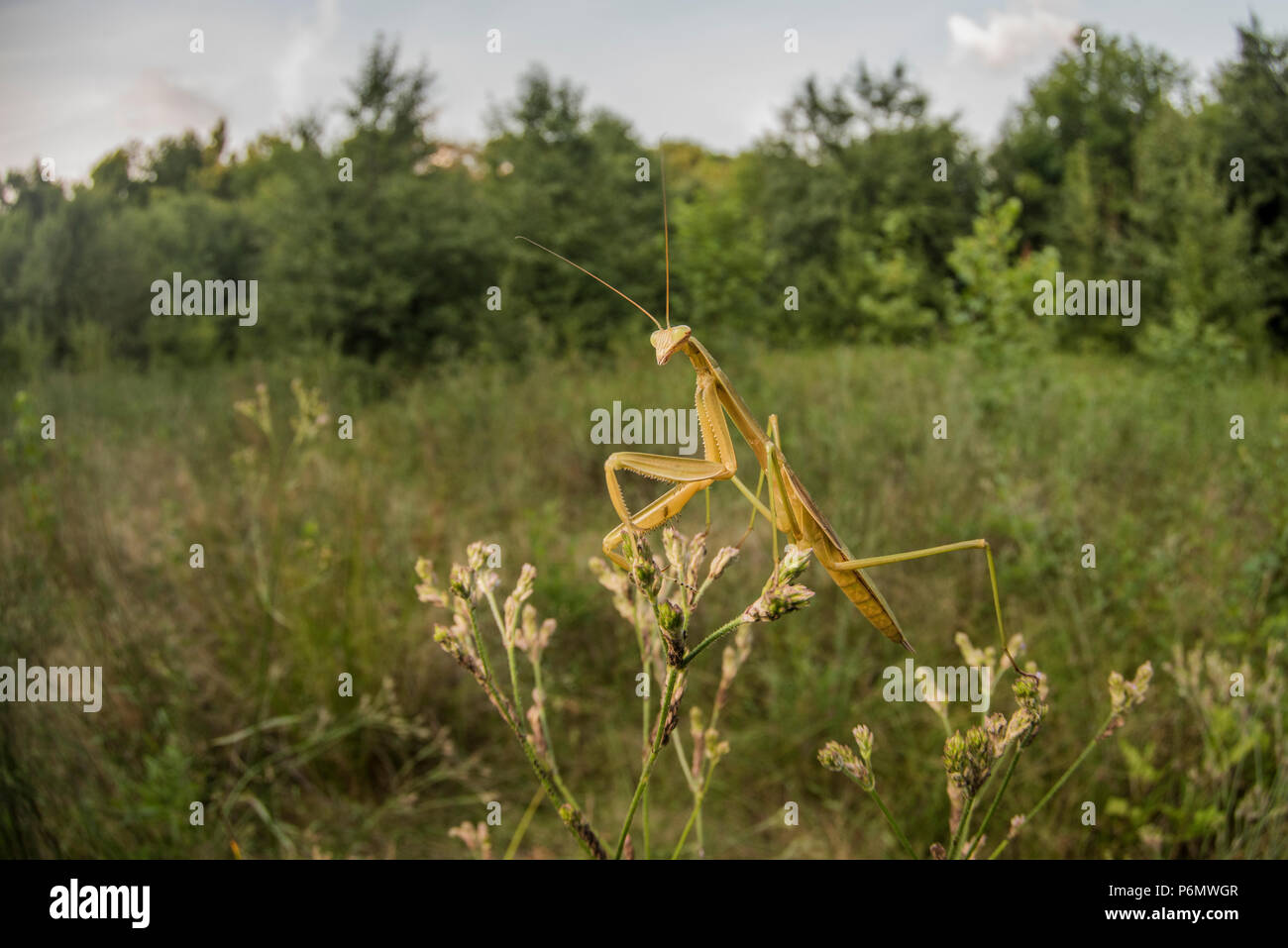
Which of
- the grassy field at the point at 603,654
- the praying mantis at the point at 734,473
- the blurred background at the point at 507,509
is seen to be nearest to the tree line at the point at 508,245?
the blurred background at the point at 507,509

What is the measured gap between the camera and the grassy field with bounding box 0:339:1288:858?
3090 mm

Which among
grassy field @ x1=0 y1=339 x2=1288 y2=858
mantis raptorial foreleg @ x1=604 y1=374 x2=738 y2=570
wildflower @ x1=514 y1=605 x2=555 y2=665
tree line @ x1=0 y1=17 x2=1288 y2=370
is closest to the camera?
wildflower @ x1=514 y1=605 x2=555 y2=665

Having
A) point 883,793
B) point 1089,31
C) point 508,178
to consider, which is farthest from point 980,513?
point 508,178

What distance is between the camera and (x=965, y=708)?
4.12 meters

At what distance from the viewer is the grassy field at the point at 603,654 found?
309 cm

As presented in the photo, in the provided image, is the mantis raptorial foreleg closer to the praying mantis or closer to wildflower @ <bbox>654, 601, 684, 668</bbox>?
the praying mantis

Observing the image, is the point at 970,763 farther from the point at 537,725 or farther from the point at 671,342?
the point at 671,342

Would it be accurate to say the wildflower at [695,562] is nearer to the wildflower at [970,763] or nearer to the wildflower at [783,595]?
the wildflower at [783,595]

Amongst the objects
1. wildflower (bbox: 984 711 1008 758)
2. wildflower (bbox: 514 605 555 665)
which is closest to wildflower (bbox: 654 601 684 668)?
wildflower (bbox: 514 605 555 665)

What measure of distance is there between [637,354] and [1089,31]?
7.70 meters

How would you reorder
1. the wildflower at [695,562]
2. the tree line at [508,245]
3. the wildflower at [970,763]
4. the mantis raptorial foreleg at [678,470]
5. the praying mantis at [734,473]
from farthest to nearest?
1. the tree line at [508,245]
2. the praying mantis at [734,473]
3. the mantis raptorial foreleg at [678,470]
4. the wildflower at [695,562]
5. the wildflower at [970,763]

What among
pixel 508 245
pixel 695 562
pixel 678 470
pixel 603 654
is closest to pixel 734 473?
pixel 678 470

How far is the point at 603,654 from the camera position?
16.2ft
